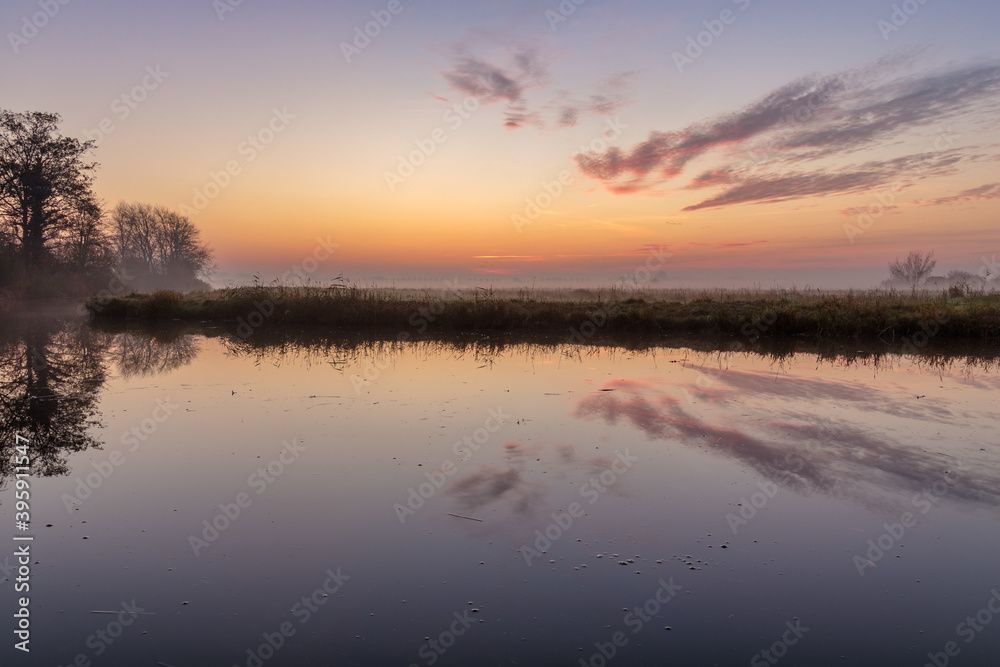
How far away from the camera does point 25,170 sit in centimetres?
2780

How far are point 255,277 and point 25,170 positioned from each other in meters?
18.0

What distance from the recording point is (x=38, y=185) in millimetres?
28203

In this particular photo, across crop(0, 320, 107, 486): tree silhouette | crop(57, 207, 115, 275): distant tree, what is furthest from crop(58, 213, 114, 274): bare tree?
crop(0, 320, 107, 486): tree silhouette

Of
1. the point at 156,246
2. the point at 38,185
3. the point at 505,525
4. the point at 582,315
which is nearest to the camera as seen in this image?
the point at 505,525

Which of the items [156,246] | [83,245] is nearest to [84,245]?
[83,245]

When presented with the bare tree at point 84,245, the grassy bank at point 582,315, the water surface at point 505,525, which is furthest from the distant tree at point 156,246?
the water surface at point 505,525

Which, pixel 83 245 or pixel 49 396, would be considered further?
pixel 83 245

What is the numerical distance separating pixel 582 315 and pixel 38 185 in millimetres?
29484

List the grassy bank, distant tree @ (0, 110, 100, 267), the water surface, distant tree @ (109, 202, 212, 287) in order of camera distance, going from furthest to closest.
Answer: distant tree @ (109, 202, 212, 287) → distant tree @ (0, 110, 100, 267) → the grassy bank → the water surface

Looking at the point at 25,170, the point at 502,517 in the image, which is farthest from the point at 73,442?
the point at 25,170

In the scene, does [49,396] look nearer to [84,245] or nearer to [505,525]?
[505,525]

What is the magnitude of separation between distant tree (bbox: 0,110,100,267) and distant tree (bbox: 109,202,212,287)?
2530 centimetres

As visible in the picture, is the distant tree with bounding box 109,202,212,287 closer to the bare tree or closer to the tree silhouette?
the bare tree

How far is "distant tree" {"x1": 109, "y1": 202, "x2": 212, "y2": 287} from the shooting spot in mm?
54375
